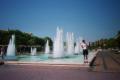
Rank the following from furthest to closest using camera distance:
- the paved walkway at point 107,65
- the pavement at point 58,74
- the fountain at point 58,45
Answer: the fountain at point 58,45 → the paved walkway at point 107,65 → the pavement at point 58,74

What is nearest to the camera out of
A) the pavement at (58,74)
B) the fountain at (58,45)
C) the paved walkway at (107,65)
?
the pavement at (58,74)

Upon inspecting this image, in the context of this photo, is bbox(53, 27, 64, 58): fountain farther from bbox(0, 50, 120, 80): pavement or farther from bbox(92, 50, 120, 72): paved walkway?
bbox(0, 50, 120, 80): pavement

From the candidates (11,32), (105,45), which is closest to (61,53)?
(11,32)

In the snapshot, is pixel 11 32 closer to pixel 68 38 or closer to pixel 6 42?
pixel 6 42

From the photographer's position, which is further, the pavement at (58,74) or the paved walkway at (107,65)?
the paved walkway at (107,65)

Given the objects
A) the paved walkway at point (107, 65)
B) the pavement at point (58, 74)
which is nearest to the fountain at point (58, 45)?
the paved walkway at point (107, 65)

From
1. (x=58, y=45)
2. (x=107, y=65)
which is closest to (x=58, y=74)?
(x=107, y=65)

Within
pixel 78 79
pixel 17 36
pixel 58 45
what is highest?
pixel 17 36

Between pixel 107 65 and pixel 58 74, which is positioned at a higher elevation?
pixel 107 65

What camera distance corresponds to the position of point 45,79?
427 inches

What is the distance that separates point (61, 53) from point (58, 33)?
4606 millimetres

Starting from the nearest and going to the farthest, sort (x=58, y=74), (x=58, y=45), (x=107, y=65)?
1. (x=58, y=74)
2. (x=107, y=65)
3. (x=58, y=45)

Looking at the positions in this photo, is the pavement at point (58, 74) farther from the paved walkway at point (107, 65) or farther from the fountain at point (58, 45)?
the fountain at point (58, 45)

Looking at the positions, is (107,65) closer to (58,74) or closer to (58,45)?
(58,74)
